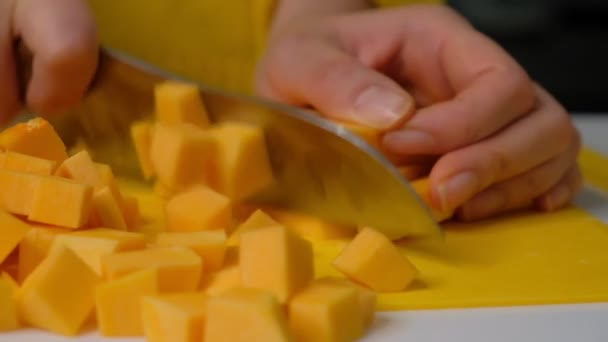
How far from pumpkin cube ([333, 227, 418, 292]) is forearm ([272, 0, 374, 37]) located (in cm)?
64

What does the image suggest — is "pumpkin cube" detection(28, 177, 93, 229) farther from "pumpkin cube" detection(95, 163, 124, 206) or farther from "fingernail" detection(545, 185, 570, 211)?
"fingernail" detection(545, 185, 570, 211)

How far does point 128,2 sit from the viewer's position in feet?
5.38

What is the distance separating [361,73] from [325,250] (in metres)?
0.24

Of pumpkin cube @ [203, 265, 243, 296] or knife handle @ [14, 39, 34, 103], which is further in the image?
knife handle @ [14, 39, 34, 103]

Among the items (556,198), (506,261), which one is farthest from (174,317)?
(556,198)

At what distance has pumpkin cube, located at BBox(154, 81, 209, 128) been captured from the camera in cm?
99

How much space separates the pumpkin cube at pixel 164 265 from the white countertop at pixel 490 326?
5 centimetres

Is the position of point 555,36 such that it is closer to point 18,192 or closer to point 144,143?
point 144,143

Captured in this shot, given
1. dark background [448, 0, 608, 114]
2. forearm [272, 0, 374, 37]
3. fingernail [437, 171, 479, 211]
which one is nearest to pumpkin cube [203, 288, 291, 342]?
fingernail [437, 171, 479, 211]

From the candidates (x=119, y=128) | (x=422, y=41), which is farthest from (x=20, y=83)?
→ (x=422, y=41)

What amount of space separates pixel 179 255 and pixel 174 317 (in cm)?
9

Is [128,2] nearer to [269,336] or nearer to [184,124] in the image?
[184,124]

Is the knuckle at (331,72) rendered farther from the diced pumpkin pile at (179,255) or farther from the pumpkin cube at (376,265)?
the pumpkin cube at (376,265)

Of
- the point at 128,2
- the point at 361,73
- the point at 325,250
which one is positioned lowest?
the point at 128,2
